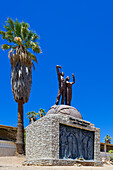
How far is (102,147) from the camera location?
33188 millimetres

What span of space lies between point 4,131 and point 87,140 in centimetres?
1196

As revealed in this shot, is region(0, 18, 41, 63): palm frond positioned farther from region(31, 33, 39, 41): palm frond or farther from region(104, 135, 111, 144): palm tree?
region(104, 135, 111, 144): palm tree

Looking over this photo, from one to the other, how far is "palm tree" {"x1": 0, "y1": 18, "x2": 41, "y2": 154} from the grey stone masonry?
6031 millimetres

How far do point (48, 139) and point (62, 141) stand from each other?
3.21 ft

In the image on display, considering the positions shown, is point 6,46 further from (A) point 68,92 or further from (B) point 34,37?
(A) point 68,92

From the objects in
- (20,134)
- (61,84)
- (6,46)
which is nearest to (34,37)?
(6,46)

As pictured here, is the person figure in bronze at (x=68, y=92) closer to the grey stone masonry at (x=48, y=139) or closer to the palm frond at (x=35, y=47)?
the grey stone masonry at (x=48, y=139)

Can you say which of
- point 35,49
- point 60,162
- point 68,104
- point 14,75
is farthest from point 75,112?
point 35,49

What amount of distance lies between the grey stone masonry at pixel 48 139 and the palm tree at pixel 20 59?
6.03 m

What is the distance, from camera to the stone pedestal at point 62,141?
46.0ft

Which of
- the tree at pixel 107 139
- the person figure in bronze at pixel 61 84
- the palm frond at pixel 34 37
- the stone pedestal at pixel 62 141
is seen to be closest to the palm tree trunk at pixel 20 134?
the stone pedestal at pixel 62 141

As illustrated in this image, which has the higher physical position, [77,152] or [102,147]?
[77,152]

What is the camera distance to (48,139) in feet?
46.4

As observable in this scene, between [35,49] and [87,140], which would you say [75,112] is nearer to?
[87,140]
